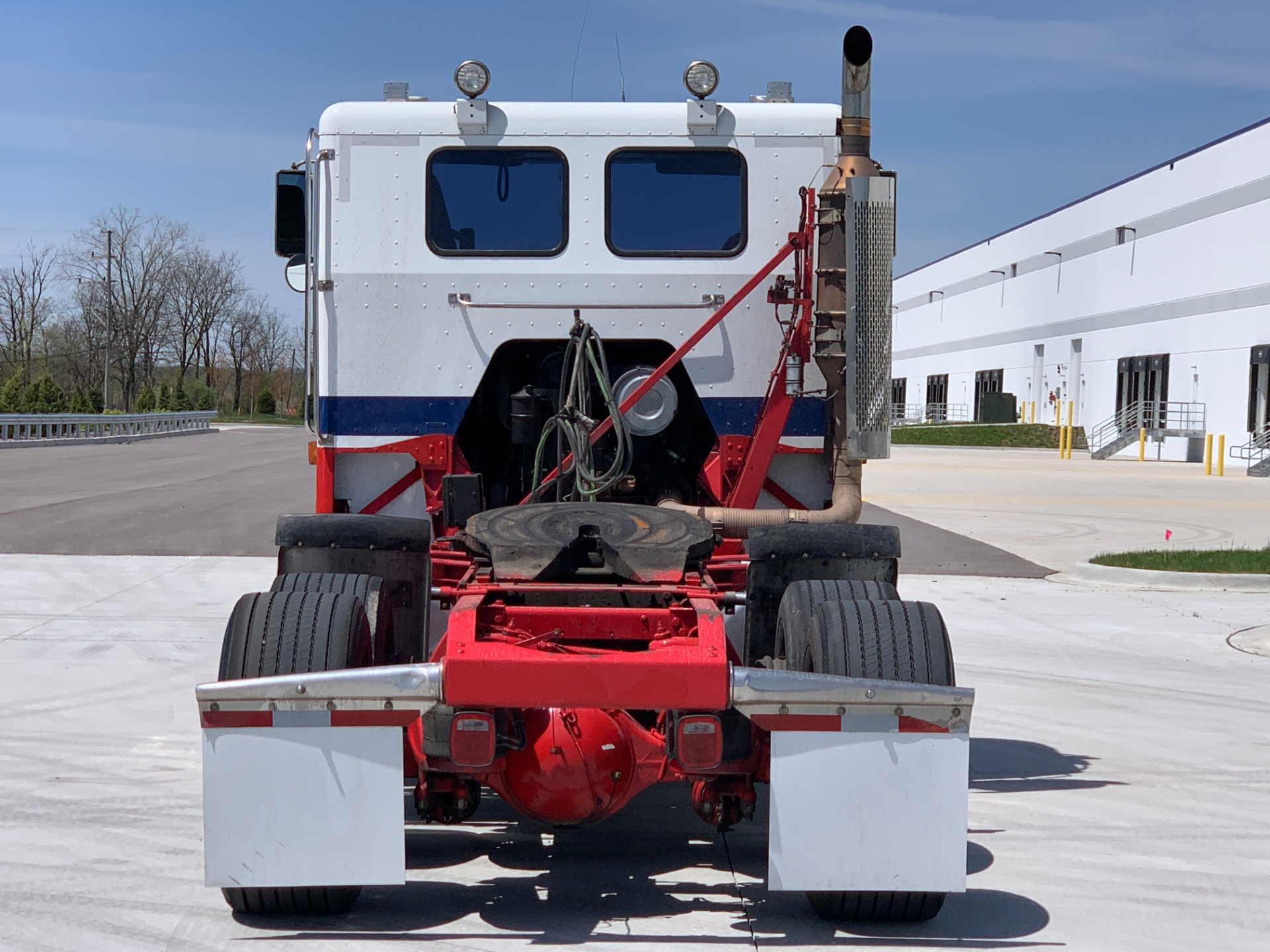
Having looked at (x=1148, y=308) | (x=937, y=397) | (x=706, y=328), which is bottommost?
(x=937, y=397)

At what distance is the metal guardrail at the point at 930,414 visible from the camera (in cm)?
7000

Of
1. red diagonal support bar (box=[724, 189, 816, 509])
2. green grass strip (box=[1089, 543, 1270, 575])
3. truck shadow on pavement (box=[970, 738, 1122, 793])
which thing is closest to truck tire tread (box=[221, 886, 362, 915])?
red diagonal support bar (box=[724, 189, 816, 509])

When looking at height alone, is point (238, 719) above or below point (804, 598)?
below

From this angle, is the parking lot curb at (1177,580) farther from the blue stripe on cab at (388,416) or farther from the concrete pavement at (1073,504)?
the blue stripe on cab at (388,416)

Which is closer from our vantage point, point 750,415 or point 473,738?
point 473,738

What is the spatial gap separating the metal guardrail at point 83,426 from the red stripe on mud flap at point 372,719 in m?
38.8

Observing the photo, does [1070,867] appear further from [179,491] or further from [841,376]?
[179,491]

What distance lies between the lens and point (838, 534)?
16.5 ft

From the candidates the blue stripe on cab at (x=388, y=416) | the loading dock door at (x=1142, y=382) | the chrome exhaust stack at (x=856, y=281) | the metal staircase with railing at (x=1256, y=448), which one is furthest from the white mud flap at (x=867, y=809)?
the loading dock door at (x=1142, y=382)

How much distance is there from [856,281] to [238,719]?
9.88 feet

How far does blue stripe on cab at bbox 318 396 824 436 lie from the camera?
20.4 ft

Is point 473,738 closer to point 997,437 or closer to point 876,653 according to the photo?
point 876,653

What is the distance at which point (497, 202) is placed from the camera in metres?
6.25

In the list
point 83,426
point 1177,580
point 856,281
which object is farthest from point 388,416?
point 83,426
